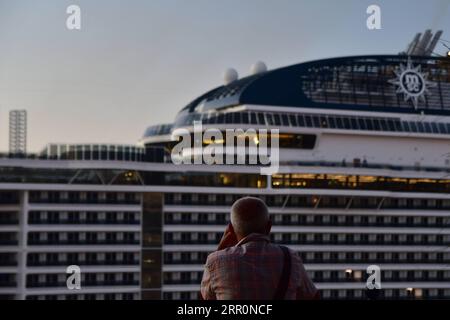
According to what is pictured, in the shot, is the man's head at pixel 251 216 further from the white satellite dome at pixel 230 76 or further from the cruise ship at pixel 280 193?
the white satellite dome at pixel 230 76

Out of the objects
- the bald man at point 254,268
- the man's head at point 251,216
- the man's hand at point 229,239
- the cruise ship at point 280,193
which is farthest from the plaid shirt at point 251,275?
the cruise ship at point 280,193

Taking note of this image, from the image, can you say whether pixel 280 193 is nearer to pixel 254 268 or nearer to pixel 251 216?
pixel 251 216

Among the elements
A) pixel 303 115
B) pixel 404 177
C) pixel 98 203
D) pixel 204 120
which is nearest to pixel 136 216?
pixel 98 203

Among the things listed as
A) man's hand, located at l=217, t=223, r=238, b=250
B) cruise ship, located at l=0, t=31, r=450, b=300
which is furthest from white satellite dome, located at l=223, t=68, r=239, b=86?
man's hand, located at l=217, t=223, r=238, b=250

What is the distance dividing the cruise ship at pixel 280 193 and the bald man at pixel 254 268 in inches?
1201

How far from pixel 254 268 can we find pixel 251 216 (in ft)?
0.96

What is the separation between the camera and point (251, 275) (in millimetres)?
5355

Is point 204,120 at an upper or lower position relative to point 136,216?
upper

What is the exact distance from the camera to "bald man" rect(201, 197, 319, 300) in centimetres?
533

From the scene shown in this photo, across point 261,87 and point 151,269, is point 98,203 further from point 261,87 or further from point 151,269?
Result: point 261,87

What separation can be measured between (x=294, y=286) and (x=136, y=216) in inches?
1282

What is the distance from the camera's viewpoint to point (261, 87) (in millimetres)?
40531

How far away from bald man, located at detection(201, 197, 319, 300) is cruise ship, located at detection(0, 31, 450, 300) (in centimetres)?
3051

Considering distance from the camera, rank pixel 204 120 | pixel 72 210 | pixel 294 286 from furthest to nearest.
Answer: pixel 204 120
pixel 72 210
pixel 294 286
